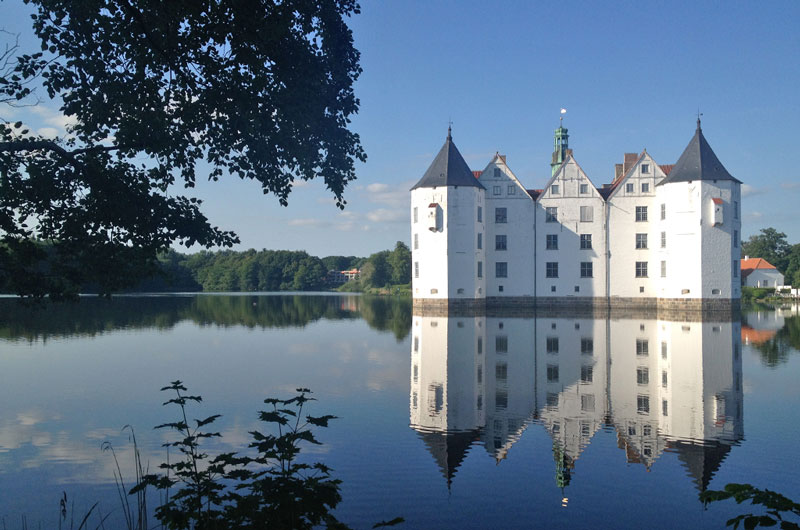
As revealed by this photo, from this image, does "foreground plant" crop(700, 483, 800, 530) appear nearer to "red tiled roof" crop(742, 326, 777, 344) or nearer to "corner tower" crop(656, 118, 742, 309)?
"red tiled roof" crop(742, 326, 777, 344)

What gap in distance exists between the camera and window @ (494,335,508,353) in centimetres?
1966

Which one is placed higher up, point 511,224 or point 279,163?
point 511,224

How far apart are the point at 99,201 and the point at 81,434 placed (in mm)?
4619

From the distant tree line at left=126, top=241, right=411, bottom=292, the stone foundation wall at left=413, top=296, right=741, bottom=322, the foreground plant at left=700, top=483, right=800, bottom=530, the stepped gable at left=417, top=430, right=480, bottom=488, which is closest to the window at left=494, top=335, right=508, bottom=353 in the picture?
the stepped gable at left=417, top=430, right=480, bottom=488

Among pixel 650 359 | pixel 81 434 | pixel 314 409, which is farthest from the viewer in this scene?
pixel 650 359

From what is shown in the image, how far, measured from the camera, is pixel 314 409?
11102mm

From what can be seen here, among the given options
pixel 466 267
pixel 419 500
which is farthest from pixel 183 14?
pixel 466 267

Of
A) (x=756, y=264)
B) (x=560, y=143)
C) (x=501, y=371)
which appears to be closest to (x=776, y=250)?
→ (x=756, y=264)

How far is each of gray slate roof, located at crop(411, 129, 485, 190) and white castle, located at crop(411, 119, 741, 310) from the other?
8cm

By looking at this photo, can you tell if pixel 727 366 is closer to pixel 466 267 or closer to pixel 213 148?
pixel 213 148

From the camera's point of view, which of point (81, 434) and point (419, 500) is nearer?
point (419, 500)

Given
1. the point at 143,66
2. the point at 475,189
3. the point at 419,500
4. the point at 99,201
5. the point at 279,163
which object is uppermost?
the point at 475,189

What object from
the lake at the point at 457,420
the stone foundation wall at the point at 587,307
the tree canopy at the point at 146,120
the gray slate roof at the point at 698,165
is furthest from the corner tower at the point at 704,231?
the tree canopy at the point at 146,120

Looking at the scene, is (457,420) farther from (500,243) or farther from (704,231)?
(500,243)
